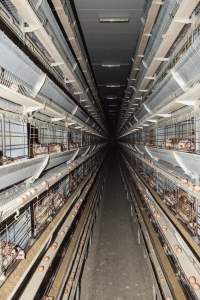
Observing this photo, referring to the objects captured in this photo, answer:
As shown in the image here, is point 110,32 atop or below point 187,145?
atop

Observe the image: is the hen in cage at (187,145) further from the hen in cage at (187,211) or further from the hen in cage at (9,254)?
the hen in cage at (9,254)

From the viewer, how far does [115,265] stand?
3715 millimetres

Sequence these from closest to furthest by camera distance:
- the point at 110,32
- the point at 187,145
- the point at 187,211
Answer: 1. the point at 187,145
2. the point at 187,211
3. the point at 110,32

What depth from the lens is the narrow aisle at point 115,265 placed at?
124 inches

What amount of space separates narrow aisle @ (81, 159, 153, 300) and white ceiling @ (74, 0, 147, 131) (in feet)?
10.6

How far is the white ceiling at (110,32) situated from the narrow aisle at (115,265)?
10.6 feet

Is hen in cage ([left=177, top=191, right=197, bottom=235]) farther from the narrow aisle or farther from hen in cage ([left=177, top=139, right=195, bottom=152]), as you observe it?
the narrow aisle

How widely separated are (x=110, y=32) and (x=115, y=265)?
3.41 metres

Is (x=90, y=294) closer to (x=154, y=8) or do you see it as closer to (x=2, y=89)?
(x=2, y=89)

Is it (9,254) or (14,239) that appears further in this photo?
(14,239)

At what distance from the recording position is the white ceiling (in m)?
3.43

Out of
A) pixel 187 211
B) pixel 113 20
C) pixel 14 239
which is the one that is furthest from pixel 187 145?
pixel 113 20

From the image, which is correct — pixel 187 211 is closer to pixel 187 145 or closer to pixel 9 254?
pixel 187 145

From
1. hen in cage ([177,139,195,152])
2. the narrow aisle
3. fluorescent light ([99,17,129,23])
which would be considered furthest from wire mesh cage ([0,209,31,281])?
fluorescent light ([99,17,129,23])
